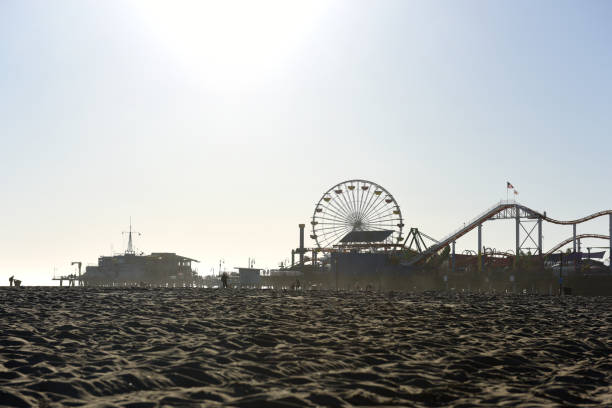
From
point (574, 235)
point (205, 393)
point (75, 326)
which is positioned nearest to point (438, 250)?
point (574, 235)

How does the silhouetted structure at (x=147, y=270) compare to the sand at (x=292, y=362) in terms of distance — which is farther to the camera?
the silhouetted structure at (x=147, y=270)

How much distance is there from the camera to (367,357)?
10469 millimetres

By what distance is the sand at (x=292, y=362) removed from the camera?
7609mm

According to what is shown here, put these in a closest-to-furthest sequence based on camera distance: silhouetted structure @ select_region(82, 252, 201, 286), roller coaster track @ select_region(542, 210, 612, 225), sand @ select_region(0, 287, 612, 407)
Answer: sand @ select_region(0, 287, 612, 407) < roller coaster track @ select_region(542, 210, 612, 225) < silhouetted structure @ select_region(82, 252, 201, 286)

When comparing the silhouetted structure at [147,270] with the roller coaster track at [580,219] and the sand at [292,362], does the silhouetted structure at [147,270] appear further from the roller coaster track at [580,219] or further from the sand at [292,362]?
the sand at [292,362]

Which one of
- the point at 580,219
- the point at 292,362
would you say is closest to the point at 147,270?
the point at 580,219

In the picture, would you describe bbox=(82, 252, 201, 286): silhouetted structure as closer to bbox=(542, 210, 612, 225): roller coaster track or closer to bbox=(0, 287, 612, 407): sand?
bbox=(542, 210, 612, 225): roller coaster track

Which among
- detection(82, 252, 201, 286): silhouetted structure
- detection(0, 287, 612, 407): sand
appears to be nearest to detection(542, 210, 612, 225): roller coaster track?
detection(0, 287, 612, 407): sand

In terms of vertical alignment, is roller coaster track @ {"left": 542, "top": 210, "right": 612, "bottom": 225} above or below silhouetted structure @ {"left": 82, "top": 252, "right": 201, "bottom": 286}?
above

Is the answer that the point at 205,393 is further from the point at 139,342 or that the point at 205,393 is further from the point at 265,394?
the point at 139,342

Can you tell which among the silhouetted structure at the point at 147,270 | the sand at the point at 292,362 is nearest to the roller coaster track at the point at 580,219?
the sand at the point at 292,362

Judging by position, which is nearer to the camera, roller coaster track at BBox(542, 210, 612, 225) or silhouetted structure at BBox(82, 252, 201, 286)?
roller coaster track at BBox(542, 210, 612, 225)

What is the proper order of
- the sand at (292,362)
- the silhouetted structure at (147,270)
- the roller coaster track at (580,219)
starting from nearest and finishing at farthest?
the sand at (292,362) → the roller coaster track at (580,219) → the silhouetted structure at (147,270)

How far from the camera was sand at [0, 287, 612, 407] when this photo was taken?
7609 mm
